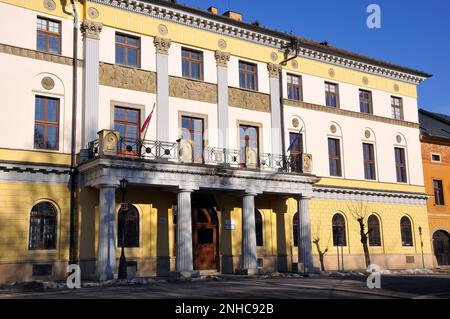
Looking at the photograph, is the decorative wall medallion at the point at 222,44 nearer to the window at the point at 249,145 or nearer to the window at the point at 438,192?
the window at the point at 249,145

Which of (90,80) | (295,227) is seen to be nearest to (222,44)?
(90,80)

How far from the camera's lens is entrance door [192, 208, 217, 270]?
2814 cm

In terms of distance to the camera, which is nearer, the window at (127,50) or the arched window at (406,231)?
the window at (127,50)

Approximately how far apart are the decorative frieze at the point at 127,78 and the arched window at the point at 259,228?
834cm

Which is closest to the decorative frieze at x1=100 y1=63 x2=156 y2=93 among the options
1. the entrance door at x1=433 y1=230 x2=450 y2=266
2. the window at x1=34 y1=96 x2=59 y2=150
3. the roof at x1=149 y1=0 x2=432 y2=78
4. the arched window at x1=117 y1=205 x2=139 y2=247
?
the window at x1=34 y1=96 x2=59 y2=150

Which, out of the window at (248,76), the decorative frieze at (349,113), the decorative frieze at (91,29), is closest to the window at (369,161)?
the decorative frieze at (349,113)

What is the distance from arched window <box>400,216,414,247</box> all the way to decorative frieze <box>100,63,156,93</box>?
18.6m

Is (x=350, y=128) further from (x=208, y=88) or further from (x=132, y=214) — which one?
(x=132, y=214)

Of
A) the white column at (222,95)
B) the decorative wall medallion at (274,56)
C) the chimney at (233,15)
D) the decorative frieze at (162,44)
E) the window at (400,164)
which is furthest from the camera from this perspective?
the window at (400,164)

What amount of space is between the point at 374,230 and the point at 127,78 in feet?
58.0

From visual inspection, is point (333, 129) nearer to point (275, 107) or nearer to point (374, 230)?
point (275, 107)

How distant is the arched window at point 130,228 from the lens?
83.8 ft

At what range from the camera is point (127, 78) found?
26.8 meters

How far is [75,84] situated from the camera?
25.5m
